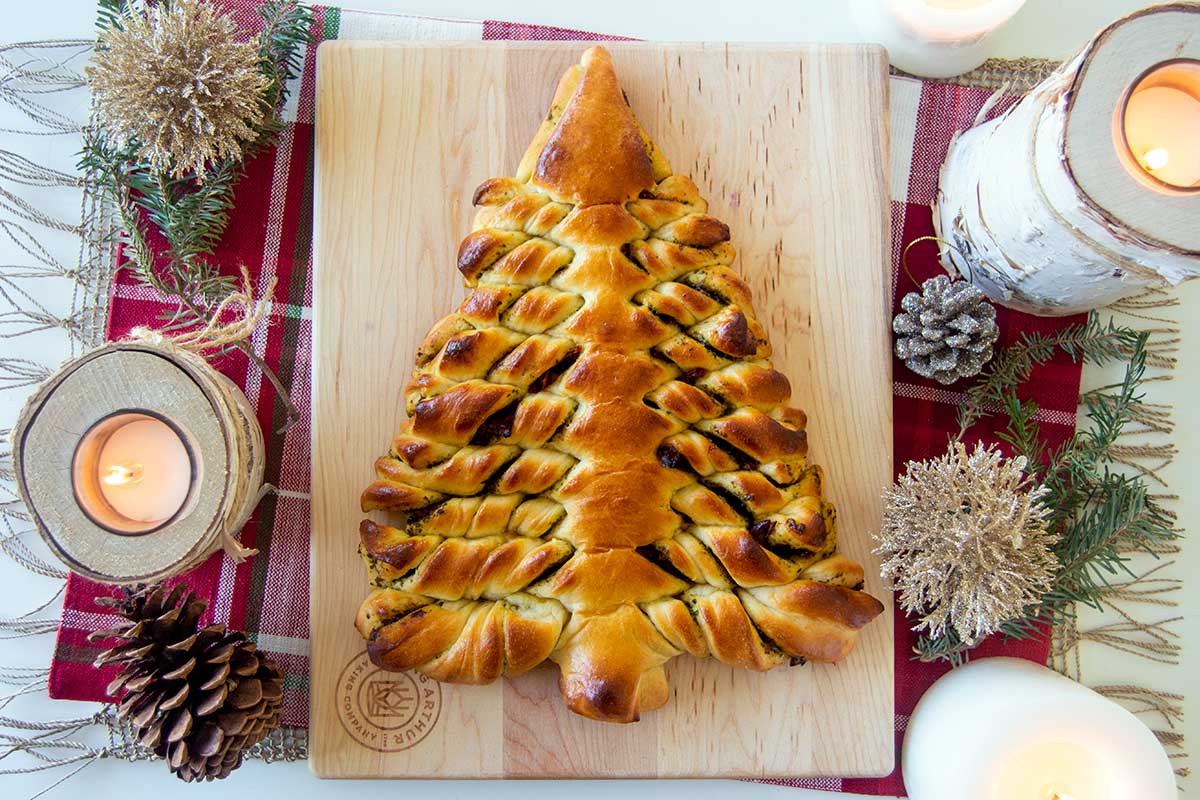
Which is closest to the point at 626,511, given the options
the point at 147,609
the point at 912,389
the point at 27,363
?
the point at 912,389

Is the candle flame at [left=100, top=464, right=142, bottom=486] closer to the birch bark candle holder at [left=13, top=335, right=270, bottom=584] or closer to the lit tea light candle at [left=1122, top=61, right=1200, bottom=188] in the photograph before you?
the birch bark candle holder at [left=13, top=335, right=270, bottom=584]

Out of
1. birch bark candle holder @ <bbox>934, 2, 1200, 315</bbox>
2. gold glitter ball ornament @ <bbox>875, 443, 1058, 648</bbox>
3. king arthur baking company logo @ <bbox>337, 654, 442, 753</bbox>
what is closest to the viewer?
birch bark candle holder @ <bbox>934, 2, 1200, 315</bbox>

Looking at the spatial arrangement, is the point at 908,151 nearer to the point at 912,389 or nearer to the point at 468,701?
the point at 912,389

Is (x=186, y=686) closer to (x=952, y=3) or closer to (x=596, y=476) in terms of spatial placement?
(x=596, y=476)

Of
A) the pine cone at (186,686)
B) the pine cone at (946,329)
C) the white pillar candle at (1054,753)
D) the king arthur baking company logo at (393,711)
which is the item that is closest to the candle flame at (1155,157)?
the pine cone at (946,329)

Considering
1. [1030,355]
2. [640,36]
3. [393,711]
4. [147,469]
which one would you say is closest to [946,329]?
[1030,355]

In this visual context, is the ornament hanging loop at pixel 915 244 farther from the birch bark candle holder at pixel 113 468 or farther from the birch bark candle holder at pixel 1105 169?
the birch bark candle holder at pixel 113 468

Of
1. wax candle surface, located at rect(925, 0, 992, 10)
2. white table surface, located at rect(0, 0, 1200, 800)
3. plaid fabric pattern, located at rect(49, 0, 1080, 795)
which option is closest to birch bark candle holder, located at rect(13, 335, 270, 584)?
plaid fabric pattern, located at rect(49, 0, 1080, 795)
